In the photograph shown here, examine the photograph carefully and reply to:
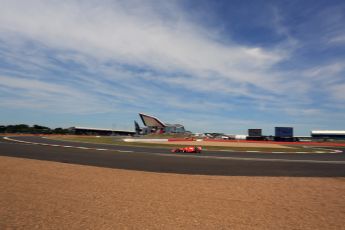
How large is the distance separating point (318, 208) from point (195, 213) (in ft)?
11.2

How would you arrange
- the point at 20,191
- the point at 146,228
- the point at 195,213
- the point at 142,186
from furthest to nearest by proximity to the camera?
the point at 142,186
the point at 20,191
the point at 195,213
the point at 146,228

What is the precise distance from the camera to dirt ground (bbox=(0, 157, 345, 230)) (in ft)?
19.9

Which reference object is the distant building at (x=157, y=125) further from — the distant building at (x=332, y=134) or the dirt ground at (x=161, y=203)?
the dirt ground at (x=161, y=203)

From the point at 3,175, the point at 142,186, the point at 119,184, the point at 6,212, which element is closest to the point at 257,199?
the point at 142,186

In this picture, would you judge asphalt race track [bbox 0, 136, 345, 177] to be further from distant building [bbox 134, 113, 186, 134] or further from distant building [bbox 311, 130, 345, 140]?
distant building [bbox 134, 113, 186, 134]

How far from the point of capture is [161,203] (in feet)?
25.5

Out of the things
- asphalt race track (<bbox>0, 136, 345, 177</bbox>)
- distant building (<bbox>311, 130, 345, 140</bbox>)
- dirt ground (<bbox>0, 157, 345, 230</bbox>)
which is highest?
distant building (<bbox>311, 130, 345, 140</bbox>)

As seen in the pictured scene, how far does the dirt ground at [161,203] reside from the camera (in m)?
6.05

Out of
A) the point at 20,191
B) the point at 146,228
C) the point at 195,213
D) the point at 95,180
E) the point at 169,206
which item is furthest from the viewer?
the point at 95,180

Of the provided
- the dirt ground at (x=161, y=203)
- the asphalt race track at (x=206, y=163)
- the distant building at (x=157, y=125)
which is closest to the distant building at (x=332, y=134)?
the distant building at (x=157, y=125)

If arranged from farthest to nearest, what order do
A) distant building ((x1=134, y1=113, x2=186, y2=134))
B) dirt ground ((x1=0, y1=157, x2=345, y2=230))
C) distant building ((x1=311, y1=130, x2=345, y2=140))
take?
distant building ((x1=134, y1=113, x2=186, y2=134)), distant building ((x1=311, y1=130, x2=345, y2=140)), dirt ground ((x1=0, y1=157, x2=345, y2=230))

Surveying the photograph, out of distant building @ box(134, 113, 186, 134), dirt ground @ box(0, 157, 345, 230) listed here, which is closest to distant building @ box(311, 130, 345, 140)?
distant building @ box(134, 113, 186, 134)

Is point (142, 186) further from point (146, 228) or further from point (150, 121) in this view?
point (150, 121)

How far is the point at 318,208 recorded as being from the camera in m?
7.69
